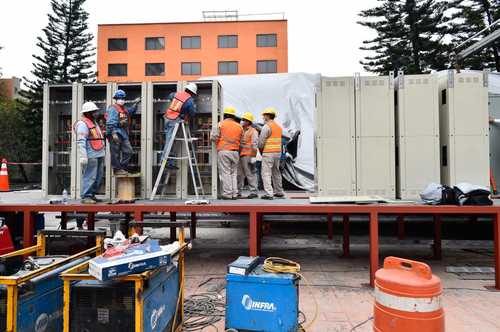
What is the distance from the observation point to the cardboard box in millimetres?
2818

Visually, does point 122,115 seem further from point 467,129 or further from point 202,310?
point 467,129

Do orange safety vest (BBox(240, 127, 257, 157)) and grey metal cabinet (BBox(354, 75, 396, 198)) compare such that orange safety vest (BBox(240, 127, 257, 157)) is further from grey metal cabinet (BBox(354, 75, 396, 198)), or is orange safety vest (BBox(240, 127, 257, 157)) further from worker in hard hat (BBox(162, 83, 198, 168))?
grey metal cabinet (BBox(354, 75, 396, 198))

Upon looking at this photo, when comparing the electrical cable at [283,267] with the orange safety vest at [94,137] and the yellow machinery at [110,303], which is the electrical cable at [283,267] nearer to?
the yellow machinery at [110,303]

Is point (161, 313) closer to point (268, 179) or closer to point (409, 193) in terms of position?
point (268, 179)

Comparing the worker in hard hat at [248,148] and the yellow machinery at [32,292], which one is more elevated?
the worker in hard hat at [248,148]

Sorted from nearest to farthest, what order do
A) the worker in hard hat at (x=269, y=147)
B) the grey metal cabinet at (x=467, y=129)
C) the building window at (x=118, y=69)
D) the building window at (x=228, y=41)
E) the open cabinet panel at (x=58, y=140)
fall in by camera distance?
the grey metal cabinet at (x=467, y=129) → the worker in hard hat at (x=269, y=147) → the open cabinet panel at (x=58, y=140) → the building window at (x=228, y=41) → the building window at (x=118, y=69)

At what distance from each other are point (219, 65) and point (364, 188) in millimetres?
34988

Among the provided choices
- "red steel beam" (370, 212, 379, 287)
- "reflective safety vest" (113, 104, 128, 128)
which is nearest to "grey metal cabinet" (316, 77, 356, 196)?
"red steel beam" (370, 212, 379, 287)

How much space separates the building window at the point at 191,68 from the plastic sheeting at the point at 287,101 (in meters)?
29.4

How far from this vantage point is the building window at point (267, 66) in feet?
126

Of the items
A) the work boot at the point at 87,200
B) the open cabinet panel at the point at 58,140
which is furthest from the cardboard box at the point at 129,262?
the open cabinet panel at the point at 58,140

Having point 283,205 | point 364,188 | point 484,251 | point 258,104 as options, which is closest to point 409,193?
point 364,188

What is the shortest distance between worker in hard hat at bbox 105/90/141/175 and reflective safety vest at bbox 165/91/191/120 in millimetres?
789

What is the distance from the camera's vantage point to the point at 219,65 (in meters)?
39.3
